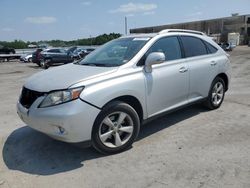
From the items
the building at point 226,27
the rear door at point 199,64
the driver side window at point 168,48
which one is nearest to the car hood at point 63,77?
the driver side window at point 168,48

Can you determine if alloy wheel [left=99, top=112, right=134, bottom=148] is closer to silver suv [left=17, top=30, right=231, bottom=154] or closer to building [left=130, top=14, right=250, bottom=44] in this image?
silver suv [left=17, top=30, right=231, bottom=154]

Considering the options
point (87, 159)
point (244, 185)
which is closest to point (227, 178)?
point (244, 185)

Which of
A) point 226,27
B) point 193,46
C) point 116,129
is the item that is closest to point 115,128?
point 116,129

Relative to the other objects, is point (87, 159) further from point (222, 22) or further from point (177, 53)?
point (222, 22)

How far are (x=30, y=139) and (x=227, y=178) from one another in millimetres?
3130

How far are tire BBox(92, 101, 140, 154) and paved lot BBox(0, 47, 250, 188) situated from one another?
0.14m

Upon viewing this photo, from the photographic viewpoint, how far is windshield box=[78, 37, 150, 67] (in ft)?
14.6

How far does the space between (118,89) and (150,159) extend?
104 cm

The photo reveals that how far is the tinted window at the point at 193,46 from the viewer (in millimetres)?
5234

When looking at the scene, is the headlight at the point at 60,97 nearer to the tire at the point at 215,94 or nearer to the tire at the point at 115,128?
the tire at the point at 115,128

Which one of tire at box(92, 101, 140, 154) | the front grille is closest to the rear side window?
tire at box(92, 101, 140, 154)

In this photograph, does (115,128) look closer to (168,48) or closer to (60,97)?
(60,97)

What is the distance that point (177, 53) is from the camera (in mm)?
5016

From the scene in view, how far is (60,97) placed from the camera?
364 centimetres
